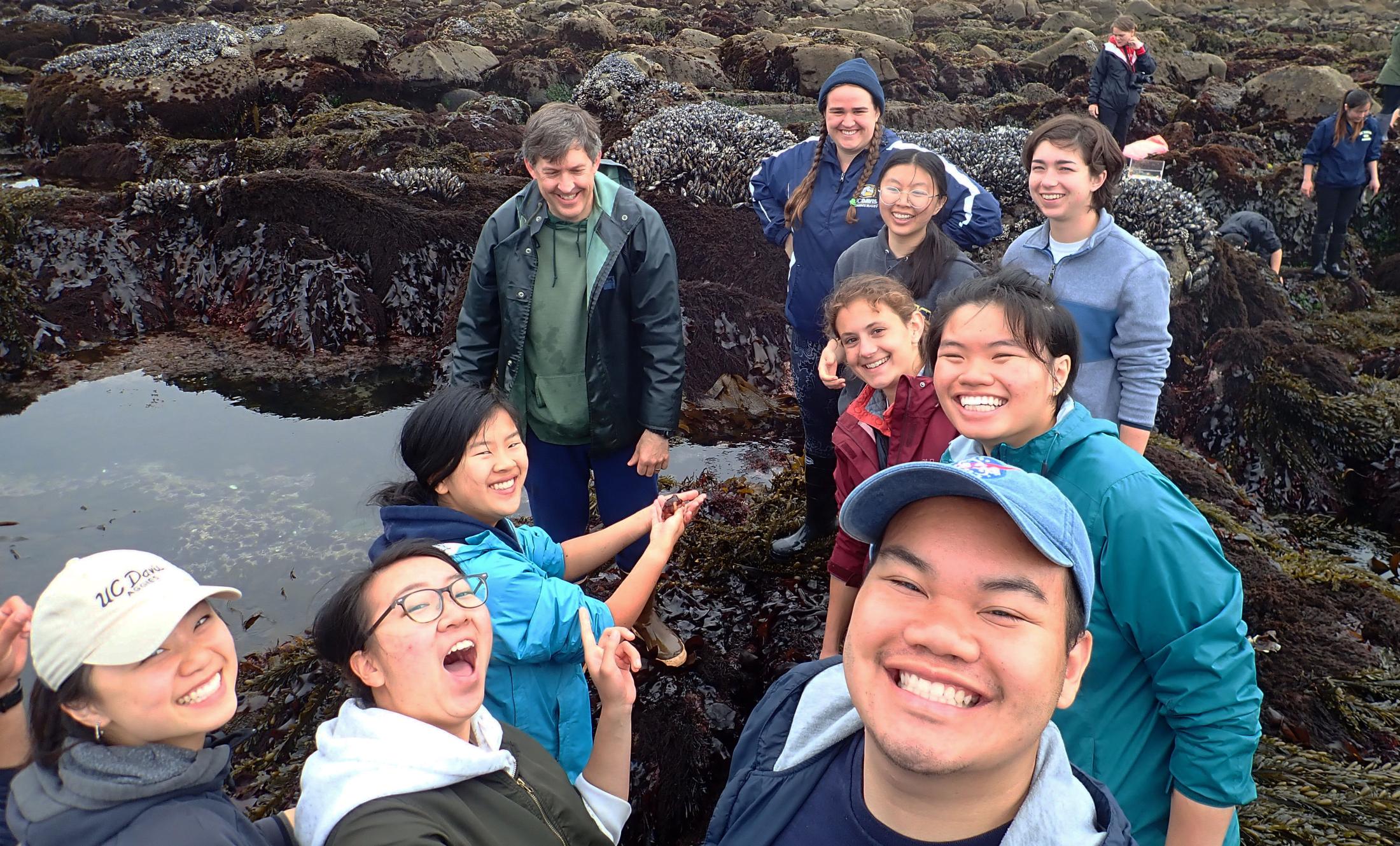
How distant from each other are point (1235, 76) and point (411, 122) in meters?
18.4

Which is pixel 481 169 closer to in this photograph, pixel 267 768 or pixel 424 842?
pixel 267 768

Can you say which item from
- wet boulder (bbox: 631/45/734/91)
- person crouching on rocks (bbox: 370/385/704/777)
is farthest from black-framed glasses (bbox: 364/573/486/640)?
wet boulder (bbox: 631/45/734/91)

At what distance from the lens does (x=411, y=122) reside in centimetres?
1148

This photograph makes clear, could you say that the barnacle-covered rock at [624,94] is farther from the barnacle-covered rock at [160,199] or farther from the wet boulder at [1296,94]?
the wet boulder at [1296,94]

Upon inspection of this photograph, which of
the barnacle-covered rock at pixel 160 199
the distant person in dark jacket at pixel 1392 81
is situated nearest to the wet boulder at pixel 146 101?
the barnacle-covered rock at pixel 160 199

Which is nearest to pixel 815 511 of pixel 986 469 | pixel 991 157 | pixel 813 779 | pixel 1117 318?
pixel 1117 318

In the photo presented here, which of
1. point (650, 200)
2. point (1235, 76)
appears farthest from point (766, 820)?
point (1235, 76)

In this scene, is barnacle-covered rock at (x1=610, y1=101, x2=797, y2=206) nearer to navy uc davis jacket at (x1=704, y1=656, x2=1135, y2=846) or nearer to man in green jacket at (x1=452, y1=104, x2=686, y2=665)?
man in green jacket at (x1=452, y1=104, x2=686, y2=665)

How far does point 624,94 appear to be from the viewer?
1170 cm

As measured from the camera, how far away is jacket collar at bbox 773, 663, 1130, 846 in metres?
1.28

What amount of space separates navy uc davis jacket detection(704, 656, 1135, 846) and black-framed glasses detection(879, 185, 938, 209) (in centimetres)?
235

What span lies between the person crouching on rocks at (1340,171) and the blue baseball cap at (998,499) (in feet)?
34.3

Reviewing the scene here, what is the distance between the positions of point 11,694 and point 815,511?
3331 mm

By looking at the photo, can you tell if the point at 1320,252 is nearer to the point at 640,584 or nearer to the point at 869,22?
the point at 640,584
